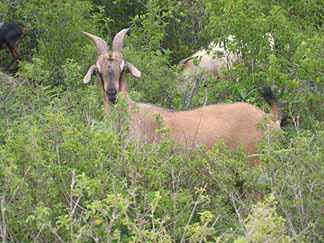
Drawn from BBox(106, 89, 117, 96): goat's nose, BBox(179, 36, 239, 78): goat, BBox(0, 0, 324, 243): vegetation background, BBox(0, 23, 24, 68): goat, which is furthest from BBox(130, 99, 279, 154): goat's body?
BBox(0, 23, 24, 68): goat

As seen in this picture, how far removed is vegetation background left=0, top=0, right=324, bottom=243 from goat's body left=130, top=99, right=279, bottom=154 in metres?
0.54

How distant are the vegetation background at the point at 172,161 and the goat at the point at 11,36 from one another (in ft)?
7.16

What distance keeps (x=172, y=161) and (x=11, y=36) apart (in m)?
6.52

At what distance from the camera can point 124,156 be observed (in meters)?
7.72

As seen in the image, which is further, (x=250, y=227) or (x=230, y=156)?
(x=230, y=156)

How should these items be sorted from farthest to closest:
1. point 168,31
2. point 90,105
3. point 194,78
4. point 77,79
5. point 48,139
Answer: point 168,31 < point 194,78 < point 77,79 < point 90,105 < point 48,139

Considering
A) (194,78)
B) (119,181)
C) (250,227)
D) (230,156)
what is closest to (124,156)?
(119,181)

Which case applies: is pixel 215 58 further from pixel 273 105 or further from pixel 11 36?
pixel 11 36

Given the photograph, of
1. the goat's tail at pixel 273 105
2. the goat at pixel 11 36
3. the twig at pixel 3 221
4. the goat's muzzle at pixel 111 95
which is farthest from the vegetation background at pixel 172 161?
the goat at pixel 11 36

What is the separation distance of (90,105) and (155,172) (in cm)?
159

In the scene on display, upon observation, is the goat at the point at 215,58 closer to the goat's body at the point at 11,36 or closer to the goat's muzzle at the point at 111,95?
the goat's muzzle at the point at 111,95

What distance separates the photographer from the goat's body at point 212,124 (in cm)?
946

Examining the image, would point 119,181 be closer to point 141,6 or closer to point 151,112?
point 151,112

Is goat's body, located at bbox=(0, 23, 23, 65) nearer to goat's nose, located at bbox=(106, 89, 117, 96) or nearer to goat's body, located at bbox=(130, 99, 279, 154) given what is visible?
goat's nose, located at bbox=(106, 89, 117, 96)
